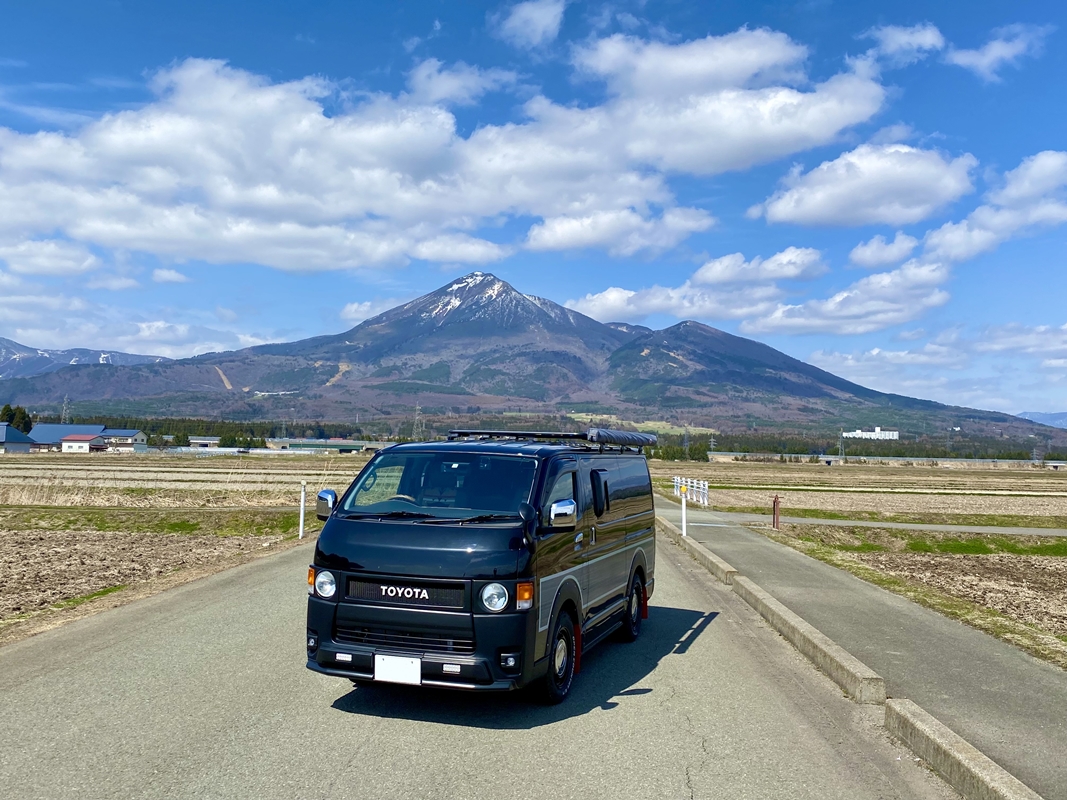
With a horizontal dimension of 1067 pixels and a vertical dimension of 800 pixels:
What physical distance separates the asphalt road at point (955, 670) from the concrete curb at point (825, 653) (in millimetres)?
209

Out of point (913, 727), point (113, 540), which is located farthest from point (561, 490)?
point (113, 540)

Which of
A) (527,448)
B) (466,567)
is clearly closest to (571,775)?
(466,567)

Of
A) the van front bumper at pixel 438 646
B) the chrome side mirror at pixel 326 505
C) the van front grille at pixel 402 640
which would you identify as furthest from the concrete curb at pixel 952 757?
the chrome side mirror at pixel 326 505

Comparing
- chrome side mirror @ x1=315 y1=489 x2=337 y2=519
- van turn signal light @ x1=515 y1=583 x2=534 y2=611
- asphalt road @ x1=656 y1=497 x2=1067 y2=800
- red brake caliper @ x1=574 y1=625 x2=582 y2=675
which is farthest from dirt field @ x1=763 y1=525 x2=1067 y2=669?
chrome side mirror @ x1=315 y1=489 x2=337 y2=519

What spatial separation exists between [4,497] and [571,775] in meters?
35.8

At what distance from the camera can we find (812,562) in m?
17.4

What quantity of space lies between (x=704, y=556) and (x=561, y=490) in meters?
10.4

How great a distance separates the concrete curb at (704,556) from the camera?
597 inches

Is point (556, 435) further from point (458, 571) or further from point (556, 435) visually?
point (458, 571)

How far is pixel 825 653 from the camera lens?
8.58 m

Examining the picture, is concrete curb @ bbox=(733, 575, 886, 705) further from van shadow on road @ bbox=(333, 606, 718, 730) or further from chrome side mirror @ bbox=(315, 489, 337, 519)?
chrome side mirror @ bbox=(315, 489, 337, 519)

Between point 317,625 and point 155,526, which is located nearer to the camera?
point 317,625

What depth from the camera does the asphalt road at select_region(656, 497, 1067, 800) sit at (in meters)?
6.03

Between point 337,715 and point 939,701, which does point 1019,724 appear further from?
point 337,715
